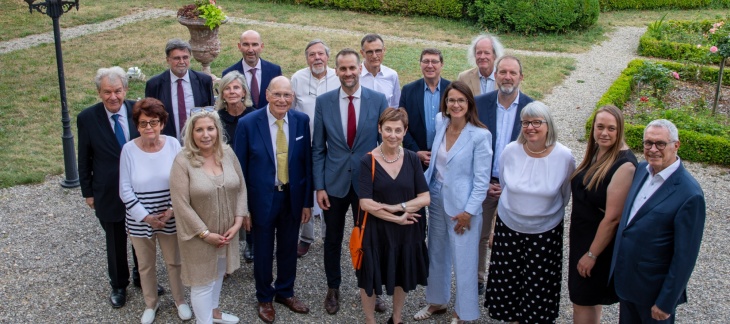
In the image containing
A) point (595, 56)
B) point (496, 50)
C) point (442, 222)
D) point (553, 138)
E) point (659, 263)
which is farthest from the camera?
point (595, 56)

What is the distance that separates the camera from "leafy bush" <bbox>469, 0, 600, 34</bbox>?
1706cm

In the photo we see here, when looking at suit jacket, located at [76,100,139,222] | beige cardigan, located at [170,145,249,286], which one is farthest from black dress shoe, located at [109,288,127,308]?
beige cardigan, located at [170,145,249,286]

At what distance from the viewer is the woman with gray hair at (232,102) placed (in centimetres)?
582

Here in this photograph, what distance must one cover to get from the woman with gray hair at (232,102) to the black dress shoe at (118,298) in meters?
1.55

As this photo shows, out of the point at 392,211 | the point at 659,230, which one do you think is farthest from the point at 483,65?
the point at 659,230

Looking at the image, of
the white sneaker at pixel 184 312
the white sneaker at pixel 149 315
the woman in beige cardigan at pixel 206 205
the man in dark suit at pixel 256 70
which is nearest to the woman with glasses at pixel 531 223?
the woman in beige cardigan at pixel 206 205

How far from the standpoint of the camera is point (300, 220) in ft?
18.6

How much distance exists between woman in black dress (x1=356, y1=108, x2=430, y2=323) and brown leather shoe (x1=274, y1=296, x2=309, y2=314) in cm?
76

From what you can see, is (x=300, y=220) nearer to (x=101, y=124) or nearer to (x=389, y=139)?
(x=389, y=139)

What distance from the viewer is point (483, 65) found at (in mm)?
6387

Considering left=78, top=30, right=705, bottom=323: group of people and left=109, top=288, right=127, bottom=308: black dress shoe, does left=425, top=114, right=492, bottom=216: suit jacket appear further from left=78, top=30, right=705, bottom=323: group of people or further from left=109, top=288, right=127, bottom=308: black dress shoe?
left=109, top=288, right=127, bottom=308: black dress shoe

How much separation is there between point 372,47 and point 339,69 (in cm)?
115

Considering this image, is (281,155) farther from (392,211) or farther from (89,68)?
(89,68)

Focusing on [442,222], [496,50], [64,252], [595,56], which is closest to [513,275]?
[442,222]
